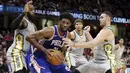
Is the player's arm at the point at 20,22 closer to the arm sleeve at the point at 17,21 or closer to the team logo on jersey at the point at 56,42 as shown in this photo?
the arm sleeve at the point at 17,21

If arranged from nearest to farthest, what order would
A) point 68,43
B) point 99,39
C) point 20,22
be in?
point 68,43 → point 99,39 → point 20,22

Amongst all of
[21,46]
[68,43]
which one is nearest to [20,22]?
[21,46]

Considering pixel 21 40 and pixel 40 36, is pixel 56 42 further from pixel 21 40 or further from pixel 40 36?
pixel 21 40

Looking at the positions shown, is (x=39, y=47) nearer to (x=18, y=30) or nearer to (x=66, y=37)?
(x=66, y=37)

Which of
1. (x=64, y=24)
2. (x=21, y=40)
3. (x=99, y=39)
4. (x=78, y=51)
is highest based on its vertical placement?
(x=64, y=24)

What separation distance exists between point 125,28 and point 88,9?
7.16 m

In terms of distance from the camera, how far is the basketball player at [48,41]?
5.70 metres

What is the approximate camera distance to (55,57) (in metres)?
5.80

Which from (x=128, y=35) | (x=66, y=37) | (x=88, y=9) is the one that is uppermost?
(x=66, y=37)

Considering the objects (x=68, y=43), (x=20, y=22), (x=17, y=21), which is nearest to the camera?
(x=68, y=43)

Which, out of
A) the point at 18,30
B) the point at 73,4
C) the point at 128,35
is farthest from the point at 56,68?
the point at 128,35

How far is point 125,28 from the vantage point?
104ft

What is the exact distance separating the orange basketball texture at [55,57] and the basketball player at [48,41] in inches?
2.7

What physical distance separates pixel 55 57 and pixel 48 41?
11.7 inches
